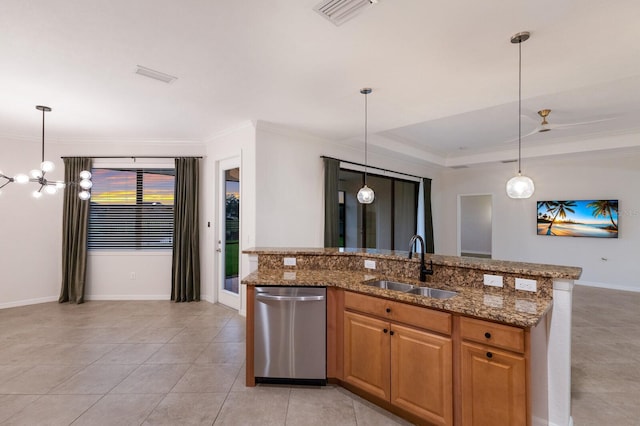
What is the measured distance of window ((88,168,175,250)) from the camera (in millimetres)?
5277

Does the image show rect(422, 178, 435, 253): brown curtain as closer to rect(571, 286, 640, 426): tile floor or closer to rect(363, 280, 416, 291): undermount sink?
rect(571, 286, 640, 426): tile floor

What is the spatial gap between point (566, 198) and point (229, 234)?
6918 mm

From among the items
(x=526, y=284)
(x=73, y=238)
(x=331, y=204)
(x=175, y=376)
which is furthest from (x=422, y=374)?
(x=73, y=238)

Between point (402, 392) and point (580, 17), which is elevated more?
point (580, 17)

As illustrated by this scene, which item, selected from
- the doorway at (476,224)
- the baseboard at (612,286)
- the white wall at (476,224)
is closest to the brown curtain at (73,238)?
the baseboard at (612,286)

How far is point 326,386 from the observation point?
8.57 feet

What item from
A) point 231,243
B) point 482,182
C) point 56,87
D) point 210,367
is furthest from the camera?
point 482,182

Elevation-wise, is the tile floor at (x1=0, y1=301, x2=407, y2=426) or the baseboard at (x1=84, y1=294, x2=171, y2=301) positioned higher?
the baseboard at (x1=84, y1=294, x2=171, y2=301)

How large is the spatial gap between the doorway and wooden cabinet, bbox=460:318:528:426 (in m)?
9.98

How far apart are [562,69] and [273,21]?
2.56 m

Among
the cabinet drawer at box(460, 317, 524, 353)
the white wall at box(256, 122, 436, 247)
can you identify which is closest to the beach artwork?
the white wall at box(256, 122, 436, 247)

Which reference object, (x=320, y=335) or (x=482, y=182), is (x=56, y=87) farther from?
(x=482, y=182)

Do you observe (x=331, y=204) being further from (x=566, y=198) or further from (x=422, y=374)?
(x=566, y=198)

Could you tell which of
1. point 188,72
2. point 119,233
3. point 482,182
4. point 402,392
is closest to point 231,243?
point 119,233
